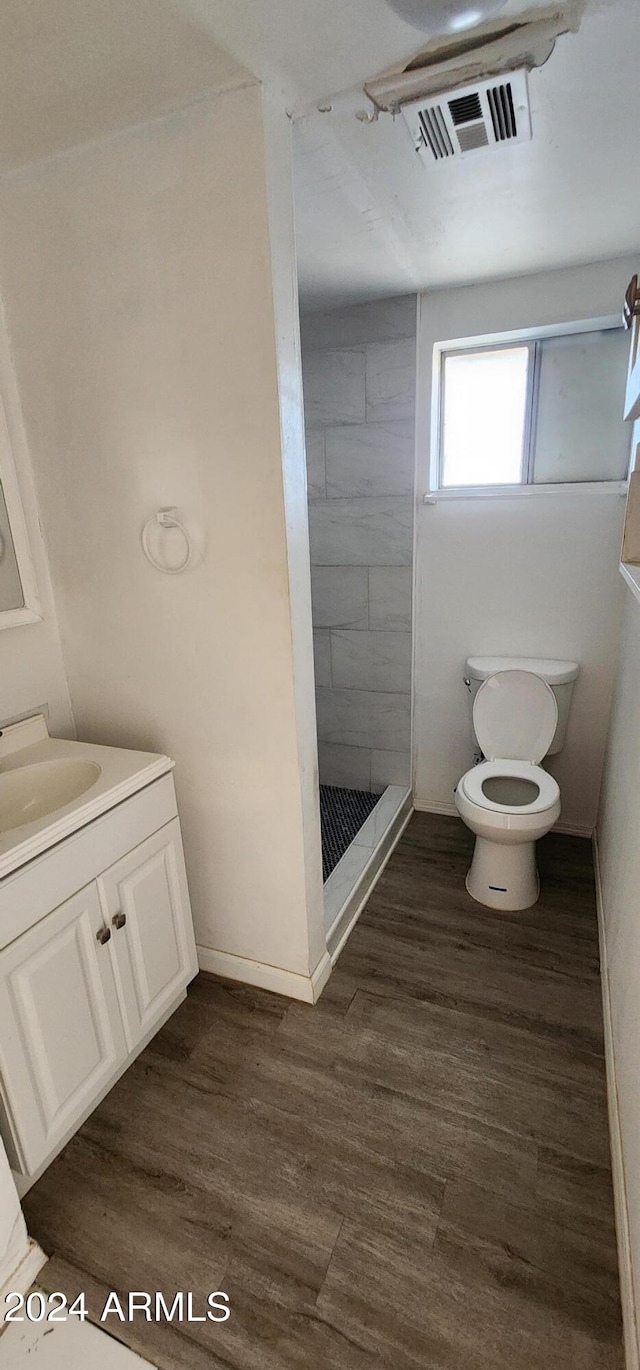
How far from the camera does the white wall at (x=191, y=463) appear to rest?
126cm

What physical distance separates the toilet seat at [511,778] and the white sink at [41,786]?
4.36 feet

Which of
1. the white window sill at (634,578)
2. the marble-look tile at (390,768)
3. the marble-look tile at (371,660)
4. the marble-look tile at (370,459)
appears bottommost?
the marble-look tile at (390,768)

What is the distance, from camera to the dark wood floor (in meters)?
1.10

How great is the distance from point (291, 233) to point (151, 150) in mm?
333

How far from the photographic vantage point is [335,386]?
2562 mm

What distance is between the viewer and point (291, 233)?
1324 mm

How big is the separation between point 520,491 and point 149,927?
6.97 ft

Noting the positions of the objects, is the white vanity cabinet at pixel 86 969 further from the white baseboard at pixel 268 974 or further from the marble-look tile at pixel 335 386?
the marble-look tile at pixel 335 386

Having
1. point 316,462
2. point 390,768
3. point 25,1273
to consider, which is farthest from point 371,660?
point 25,1273

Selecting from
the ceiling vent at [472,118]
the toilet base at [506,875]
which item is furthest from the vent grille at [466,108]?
the toilet base at [506,875]

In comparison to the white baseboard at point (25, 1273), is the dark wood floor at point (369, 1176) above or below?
below

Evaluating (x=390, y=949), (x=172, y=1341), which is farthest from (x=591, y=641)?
(x=172, y=1341)

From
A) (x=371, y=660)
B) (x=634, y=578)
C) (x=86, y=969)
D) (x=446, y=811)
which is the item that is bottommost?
(x=446, y=811)

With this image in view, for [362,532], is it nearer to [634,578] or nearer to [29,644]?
[634,578]
